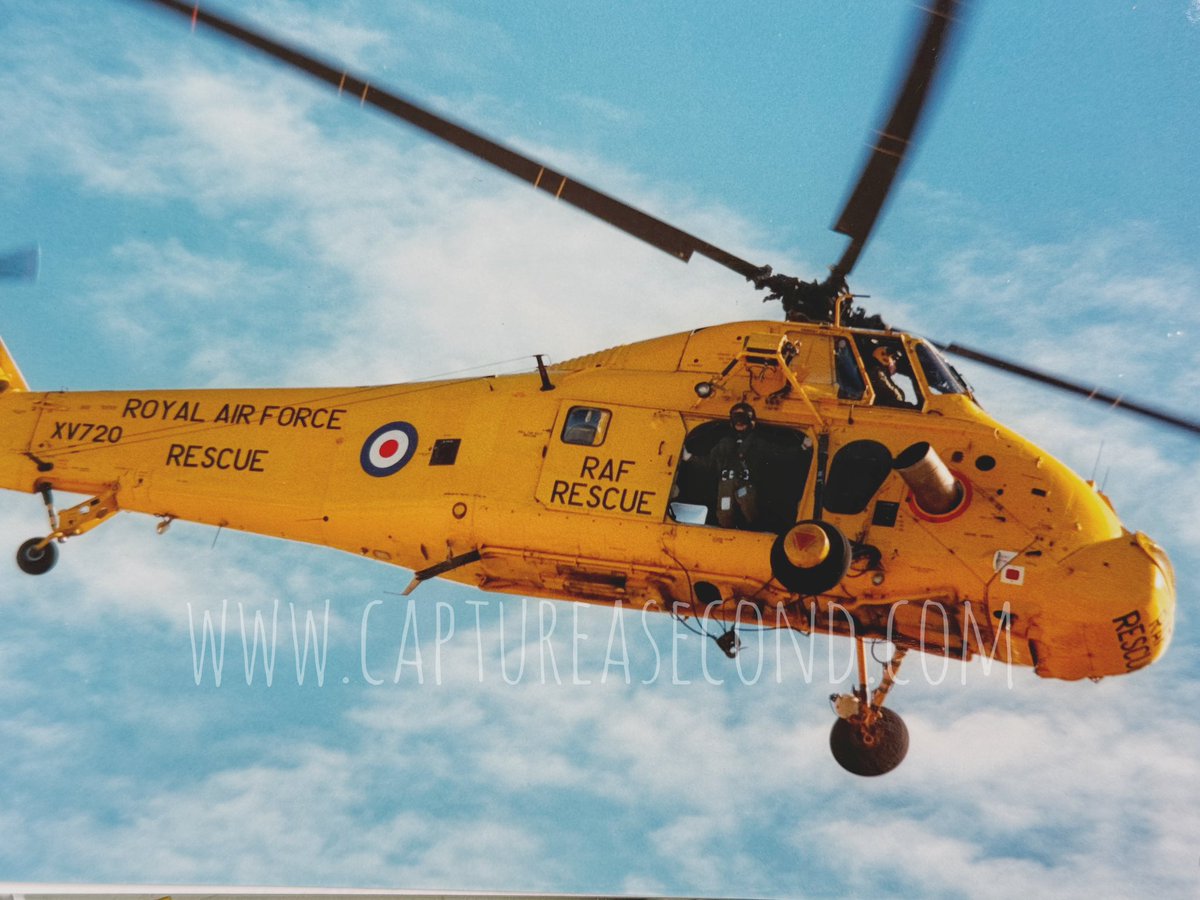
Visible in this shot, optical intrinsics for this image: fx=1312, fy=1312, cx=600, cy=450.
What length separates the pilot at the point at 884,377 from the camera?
42.2 ft

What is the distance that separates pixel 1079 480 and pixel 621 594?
4532 mm

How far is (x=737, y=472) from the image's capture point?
487 inches

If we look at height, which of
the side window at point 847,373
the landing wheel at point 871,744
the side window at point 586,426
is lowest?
the landing wheel at point 871,744

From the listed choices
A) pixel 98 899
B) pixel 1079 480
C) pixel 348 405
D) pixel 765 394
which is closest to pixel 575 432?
pixel 765 394

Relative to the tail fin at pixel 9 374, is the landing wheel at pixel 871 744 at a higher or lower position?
lower

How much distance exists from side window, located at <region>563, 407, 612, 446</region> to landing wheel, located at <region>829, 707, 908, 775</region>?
13.0 feet

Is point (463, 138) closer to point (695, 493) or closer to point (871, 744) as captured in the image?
point (695, 493)

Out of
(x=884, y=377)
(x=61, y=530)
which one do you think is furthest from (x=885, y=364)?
(x=61, y=530)

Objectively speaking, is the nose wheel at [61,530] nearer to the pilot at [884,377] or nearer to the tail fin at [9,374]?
the tail fin at [9,374]

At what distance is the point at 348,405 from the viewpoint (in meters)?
14.3

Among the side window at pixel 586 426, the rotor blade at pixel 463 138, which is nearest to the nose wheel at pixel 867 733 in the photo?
the side window at pixel 586 426

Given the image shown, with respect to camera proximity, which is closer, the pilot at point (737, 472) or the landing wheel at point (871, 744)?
the pilot at point (737, 472)

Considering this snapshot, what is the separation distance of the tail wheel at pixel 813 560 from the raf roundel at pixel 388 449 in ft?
14.3

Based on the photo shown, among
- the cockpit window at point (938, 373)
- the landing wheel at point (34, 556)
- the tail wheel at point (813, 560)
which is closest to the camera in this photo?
the tail wheel at point (813, 560)
